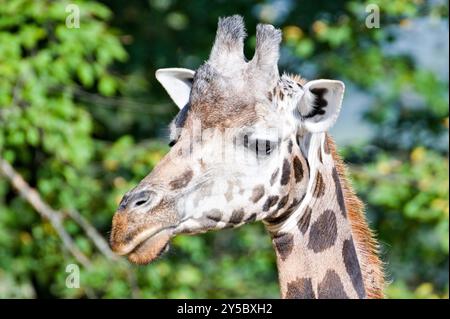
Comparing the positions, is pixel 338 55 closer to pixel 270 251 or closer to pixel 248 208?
pixel 270 251

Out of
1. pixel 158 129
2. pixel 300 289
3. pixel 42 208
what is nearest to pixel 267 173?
pixel 300 289

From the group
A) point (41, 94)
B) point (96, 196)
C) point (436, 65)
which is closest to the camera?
point (41, 94)

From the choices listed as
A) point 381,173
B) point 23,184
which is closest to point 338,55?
point 381,173

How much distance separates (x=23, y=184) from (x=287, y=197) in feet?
14.1

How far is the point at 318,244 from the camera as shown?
3.42m

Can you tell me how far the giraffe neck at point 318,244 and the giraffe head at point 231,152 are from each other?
51 millimetres

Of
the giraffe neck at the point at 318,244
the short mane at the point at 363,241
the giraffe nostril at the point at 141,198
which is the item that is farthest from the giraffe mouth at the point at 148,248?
the short mane at the point at 363,241

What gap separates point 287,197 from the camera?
3.39m

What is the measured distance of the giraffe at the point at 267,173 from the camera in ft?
10.6

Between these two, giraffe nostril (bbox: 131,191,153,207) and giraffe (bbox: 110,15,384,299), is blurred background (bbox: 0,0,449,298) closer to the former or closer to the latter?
giraffe (bbox: 110,15,384,299)

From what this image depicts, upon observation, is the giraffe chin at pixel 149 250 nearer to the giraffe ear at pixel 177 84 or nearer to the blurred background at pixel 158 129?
the giraffe ear at pixel 177 84

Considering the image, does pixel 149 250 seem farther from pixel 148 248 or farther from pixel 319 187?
pixel 319 187

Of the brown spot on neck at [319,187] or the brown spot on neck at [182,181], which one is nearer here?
the brown spot on neck at [182,181]

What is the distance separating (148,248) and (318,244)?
0.65 m
